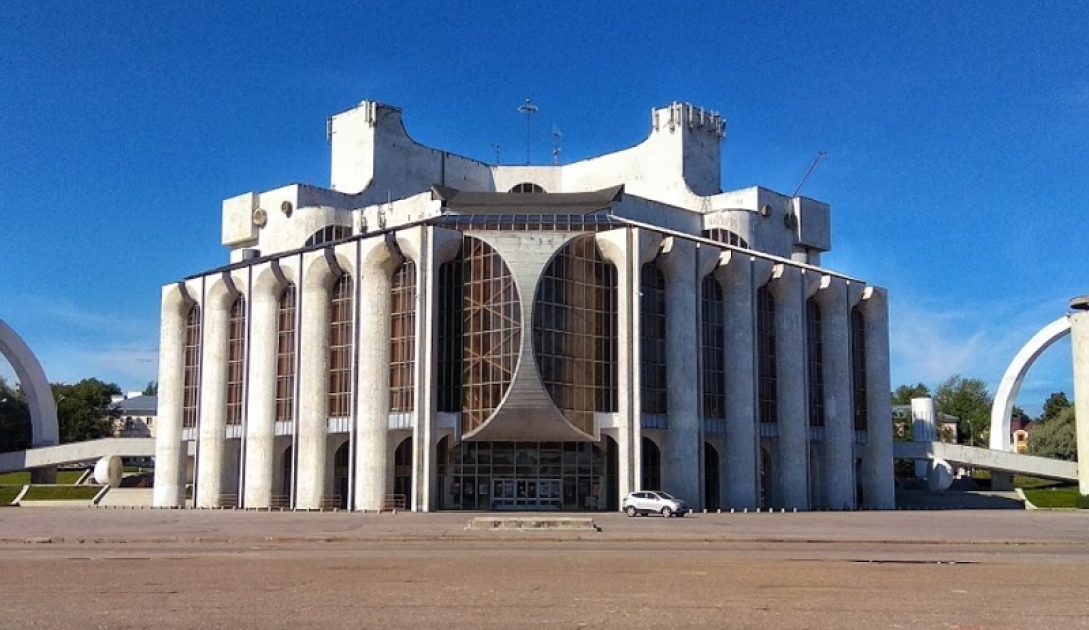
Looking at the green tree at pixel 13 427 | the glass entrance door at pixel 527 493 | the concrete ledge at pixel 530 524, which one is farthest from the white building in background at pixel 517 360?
the green tree at pixel 13 427

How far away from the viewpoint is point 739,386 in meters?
69.9

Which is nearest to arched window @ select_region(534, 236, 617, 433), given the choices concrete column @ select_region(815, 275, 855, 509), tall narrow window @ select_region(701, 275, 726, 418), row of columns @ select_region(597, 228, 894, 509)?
row of columns @ select_region(597, 228, 894, 509)

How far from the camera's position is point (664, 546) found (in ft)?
105

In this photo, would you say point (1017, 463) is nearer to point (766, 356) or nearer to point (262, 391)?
point (766, 356)

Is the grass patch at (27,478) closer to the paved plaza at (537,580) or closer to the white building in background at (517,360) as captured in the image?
the white building in background at (517,360)

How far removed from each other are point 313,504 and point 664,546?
39107 millimetres

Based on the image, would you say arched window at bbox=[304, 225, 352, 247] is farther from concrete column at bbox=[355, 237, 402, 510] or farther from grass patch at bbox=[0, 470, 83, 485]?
grass patch at bbox=[0, 470, 83, 485]

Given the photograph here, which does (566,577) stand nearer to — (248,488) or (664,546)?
(664,546)

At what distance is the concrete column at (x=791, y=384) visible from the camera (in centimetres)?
7212

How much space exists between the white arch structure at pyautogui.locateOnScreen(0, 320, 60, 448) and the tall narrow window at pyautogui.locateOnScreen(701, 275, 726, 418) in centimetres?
5387

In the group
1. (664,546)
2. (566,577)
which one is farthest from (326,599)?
(664,546)

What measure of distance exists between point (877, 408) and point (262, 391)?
140 ft

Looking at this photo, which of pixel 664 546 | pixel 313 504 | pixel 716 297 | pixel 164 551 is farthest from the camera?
pixel 716 297

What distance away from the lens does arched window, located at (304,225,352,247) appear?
77438 mm
